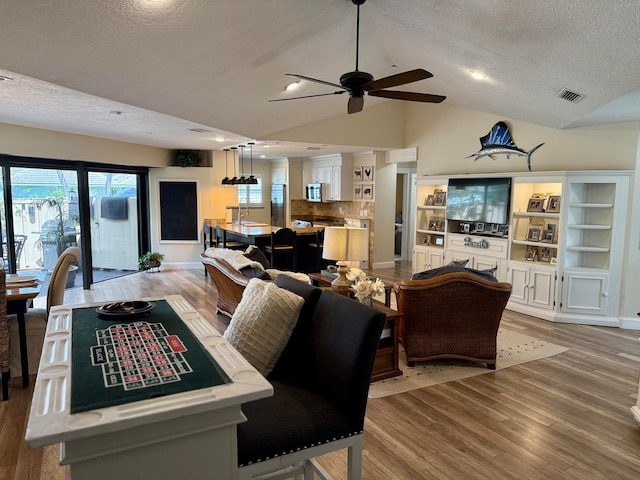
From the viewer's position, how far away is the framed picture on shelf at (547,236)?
19.0 feet

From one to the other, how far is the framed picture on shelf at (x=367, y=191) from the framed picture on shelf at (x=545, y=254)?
150 inches

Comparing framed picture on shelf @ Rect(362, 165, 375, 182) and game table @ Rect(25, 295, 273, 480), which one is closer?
game table @ Rect(25, 295, 273, 480)

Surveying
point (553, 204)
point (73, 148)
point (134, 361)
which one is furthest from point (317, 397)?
point (73, 148)

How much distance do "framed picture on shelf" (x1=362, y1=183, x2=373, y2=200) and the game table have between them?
296 inches

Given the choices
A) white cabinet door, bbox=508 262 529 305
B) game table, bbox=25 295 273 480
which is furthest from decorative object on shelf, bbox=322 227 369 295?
white cabinet door, bbox=508 262 529 305

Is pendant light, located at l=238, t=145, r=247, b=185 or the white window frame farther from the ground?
pendant light, located at l=238, t=145, r=247, b=185

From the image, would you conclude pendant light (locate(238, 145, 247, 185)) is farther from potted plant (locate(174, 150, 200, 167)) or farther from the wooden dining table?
the wooden dining table

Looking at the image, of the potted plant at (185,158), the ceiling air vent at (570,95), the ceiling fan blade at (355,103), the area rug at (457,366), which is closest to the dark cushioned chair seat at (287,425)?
the area rug at (457,366)

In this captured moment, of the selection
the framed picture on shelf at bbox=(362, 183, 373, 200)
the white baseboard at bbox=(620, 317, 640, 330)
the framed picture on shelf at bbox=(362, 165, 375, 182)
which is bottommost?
the white baseboard at bbox=(620, 317, 640, 330)

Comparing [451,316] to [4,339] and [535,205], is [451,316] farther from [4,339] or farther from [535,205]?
[4,339]

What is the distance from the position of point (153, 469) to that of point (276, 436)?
51cm

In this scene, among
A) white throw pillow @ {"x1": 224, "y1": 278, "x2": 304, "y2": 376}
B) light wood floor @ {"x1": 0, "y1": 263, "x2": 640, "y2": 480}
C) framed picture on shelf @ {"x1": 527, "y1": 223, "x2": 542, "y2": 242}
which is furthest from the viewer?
framed picture on shelf @ {"x1": 527, "y1": 223, "x2": 542, "y2": 242}

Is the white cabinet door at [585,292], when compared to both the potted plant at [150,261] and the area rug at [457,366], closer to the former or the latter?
the area rug at [457,366]

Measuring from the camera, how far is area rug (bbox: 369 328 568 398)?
3.55 m
